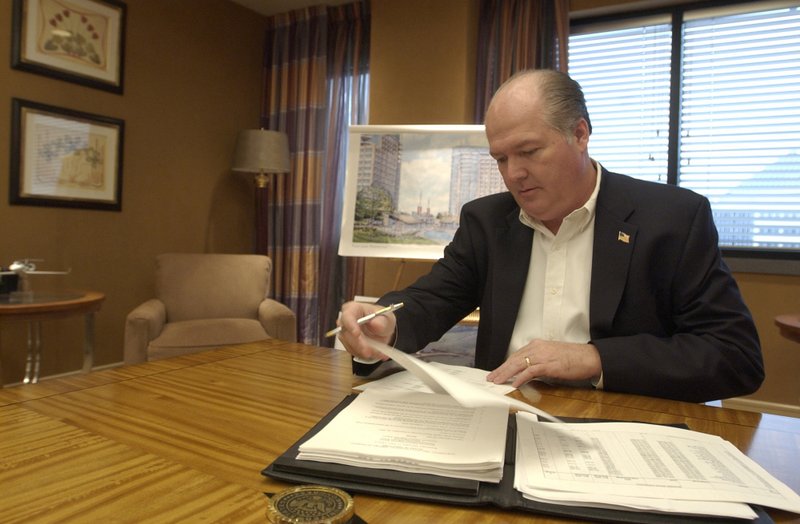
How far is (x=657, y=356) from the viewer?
1.15m

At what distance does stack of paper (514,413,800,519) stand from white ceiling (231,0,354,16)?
4.45 m

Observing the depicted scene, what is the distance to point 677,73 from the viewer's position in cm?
357

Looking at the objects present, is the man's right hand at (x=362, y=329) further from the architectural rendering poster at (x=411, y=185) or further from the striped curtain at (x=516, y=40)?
the striped curtain at (x=516, y=40)

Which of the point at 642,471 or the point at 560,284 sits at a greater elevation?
the point at 560,284

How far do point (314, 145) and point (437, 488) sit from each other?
426 cm

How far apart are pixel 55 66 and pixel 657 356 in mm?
3854

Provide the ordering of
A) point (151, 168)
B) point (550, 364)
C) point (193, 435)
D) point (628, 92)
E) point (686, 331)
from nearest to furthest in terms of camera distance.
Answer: point (193, 435) < point (550, 364) < point (686, 331) < point (628, 92) < point (151, 168)

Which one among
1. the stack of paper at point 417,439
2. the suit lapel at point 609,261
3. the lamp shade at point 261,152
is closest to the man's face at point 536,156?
the suit lapel at point 609,261

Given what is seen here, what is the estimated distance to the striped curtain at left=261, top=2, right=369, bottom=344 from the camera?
4.55 m

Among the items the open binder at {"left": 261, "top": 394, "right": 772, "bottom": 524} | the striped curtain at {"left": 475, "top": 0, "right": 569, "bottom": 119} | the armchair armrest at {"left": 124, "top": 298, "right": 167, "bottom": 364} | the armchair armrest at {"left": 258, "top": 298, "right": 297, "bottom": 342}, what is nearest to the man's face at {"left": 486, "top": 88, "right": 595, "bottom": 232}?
the open binder at {"left": 261, "top": 394, "right": 772, "bottom": 524}

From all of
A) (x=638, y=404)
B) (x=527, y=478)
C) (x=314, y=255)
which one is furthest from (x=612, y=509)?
(x=314, y=255)

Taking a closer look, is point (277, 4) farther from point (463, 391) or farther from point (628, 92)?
point (463, 391)

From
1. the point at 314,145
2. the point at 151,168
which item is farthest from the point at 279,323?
the point at 314,145

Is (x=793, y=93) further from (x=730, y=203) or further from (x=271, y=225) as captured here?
(x=271, y=225)
